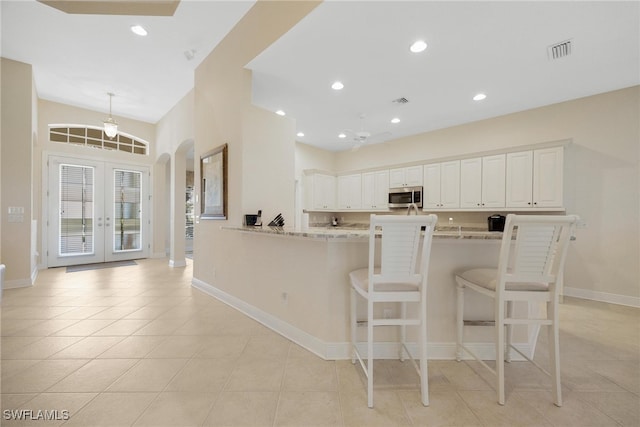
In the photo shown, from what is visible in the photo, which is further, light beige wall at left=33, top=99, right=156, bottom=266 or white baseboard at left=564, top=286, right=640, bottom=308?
light beige wall at left=33, top=99, right=156, bottom=266

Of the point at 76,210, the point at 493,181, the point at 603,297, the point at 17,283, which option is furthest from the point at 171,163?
the point at 603,297

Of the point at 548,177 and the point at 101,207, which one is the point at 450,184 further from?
the point at 101,207

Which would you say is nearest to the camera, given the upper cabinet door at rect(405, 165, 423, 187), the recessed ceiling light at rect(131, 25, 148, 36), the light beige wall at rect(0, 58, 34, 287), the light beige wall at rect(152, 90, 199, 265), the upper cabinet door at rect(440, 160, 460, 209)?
the recessed ceiling light at rect(131, 25, 148, 36)

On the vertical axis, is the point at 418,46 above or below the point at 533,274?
above

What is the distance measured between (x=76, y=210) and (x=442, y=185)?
7.79 metres

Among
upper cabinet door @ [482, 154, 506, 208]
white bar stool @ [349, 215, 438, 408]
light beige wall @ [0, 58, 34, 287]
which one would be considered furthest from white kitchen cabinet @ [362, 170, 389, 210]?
light beige wall @ [0, 58, 34, 287]

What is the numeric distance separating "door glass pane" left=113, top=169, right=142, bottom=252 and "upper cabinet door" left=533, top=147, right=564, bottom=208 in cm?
830

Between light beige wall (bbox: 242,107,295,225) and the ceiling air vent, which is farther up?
the ceiling air vent

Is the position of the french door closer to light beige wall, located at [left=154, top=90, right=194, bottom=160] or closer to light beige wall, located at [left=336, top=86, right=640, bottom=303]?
light beige wall, located at [left=154, top=90, right=194, bottom=160]

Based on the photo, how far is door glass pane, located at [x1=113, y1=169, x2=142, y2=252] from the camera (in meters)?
6.09

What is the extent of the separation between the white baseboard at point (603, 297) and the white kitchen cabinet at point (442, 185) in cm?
205

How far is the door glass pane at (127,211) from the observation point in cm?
609

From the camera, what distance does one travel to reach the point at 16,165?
384 cm

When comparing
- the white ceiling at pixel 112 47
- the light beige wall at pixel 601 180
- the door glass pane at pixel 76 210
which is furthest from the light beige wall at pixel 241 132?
the light beige wall at pixel 601 180
